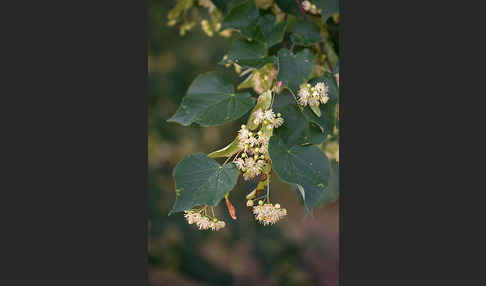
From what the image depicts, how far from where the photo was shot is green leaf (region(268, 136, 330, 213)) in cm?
72

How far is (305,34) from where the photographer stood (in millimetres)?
973

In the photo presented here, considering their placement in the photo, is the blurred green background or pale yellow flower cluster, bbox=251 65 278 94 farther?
the blurred green background

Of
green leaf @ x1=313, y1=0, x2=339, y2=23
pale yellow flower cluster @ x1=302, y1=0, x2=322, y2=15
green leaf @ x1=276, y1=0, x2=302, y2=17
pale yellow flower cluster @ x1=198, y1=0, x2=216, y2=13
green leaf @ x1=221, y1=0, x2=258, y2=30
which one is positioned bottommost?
green leaf @ x1=221, y1=0, x2=258, y2=30

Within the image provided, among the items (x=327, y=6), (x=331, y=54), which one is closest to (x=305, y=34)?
(x=327, y=6)

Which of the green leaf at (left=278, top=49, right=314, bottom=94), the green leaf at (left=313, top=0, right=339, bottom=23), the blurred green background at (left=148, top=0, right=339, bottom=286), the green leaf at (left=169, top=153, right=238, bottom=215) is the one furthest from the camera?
the blurred green background at (left=148, top=0, right=339, bottom=286)

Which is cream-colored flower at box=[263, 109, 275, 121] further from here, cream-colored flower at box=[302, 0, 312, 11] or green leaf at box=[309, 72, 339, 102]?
cream-colored flower at box=[302, 0, 312, 11]

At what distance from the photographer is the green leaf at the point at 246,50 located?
89 centimetres

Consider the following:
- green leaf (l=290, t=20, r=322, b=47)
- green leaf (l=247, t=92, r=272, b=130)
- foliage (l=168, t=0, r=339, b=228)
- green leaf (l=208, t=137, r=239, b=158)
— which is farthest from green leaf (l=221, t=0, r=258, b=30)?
green leaf (l=208, t=137, r=239, b=158)

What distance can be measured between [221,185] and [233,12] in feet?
1.42

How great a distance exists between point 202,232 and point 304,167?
1.83 meters

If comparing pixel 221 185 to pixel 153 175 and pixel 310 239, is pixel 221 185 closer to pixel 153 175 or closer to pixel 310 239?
pixel 153 175

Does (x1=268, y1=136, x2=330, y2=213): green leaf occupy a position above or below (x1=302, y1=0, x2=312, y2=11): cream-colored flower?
below

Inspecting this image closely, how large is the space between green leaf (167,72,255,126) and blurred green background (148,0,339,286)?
4.09ft

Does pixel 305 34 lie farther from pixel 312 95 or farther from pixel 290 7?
pixel 312 95
